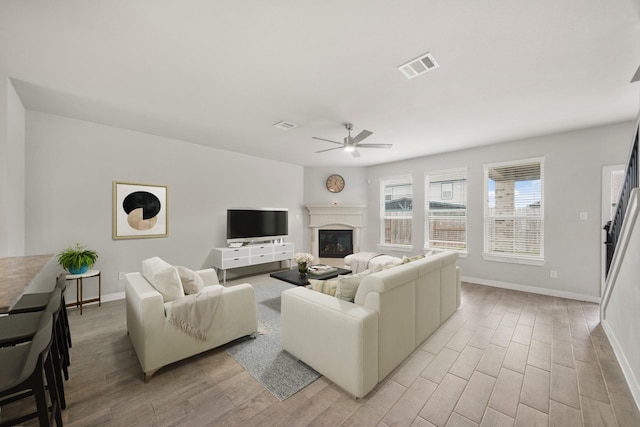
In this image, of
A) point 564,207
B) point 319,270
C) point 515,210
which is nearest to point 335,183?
point 319,270

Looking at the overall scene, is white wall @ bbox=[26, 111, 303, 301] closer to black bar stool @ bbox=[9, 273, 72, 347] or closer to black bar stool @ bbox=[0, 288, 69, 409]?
black bar stool @ bbox=[9, 273, 72, 347]

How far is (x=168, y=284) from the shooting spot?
2.41 m

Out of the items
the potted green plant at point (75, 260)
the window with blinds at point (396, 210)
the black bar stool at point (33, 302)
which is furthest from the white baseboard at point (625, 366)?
the potted green plant at point (75, 260)

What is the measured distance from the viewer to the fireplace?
6.88 metres

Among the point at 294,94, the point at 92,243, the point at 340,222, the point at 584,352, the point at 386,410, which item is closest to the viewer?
the point at 386,410

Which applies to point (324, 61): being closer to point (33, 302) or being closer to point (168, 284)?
point (168, 284)

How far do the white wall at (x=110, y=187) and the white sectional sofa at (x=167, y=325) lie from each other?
5.97 ft

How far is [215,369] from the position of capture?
2275mm

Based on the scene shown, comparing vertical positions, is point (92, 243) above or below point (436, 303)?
above

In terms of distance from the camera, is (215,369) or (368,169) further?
(368,169)

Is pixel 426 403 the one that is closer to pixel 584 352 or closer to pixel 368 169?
pixel 584 352

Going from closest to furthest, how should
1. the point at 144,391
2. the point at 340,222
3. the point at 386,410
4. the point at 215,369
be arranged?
the point at 386,410, the point at 144,391, the point at 215,369, the point at 340,222

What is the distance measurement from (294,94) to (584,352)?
3932mm

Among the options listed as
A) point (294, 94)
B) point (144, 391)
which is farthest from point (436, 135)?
point (144, 391)
